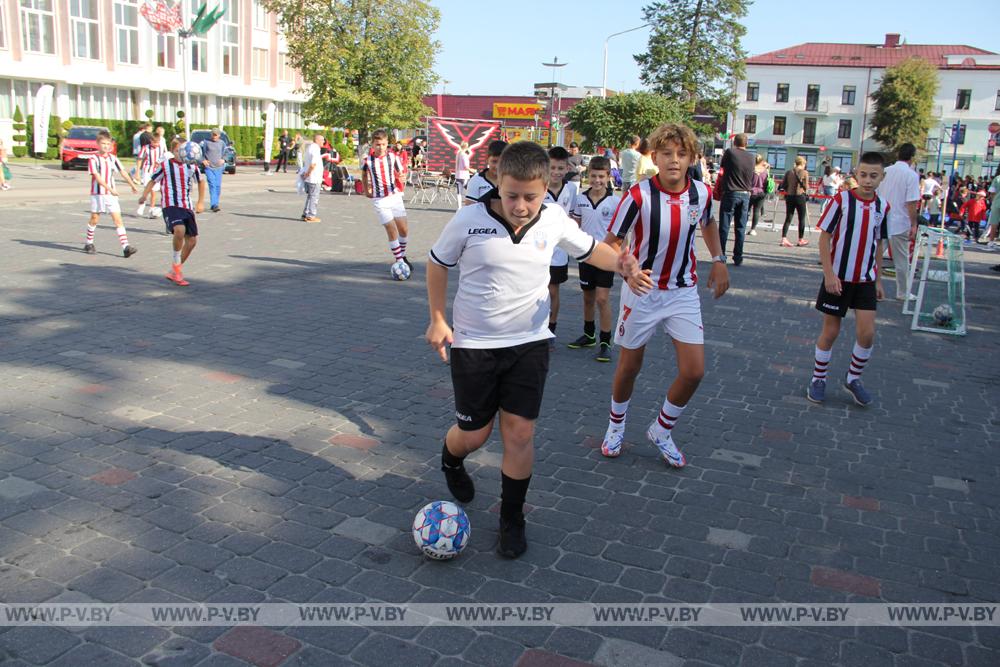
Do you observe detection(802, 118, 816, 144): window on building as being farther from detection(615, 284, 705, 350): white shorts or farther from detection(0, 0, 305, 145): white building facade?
detection(615, 284, 705, 350): white shorts

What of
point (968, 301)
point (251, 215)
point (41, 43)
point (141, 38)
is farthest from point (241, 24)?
point (968, 301)

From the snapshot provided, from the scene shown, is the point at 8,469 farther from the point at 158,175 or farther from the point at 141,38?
the point at 141,38

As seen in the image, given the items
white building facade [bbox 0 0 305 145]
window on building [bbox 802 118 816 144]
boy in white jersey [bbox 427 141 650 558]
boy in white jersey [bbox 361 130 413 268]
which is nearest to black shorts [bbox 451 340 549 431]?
boy in white jersey [bbox 427 141 650 558]

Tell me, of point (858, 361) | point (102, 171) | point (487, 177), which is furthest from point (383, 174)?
point (858, 361)

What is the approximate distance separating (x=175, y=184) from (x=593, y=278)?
5.77m

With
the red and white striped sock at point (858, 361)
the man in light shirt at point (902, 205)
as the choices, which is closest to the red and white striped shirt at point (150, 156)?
the man in light shirt at point (902, 205)

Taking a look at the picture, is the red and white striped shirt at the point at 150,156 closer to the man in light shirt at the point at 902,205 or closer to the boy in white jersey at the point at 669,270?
the man in light shirt at the point at 902,205

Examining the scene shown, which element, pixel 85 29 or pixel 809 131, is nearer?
pixel 85 29

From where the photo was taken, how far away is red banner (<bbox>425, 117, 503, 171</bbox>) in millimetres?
32625

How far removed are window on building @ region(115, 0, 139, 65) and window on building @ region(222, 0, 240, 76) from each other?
670cm

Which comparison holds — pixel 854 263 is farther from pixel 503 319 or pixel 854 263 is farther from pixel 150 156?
pixel 150 156

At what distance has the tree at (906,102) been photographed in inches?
2694

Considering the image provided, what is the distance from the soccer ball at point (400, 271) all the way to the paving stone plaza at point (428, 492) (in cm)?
253

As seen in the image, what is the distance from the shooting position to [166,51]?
154 feet
